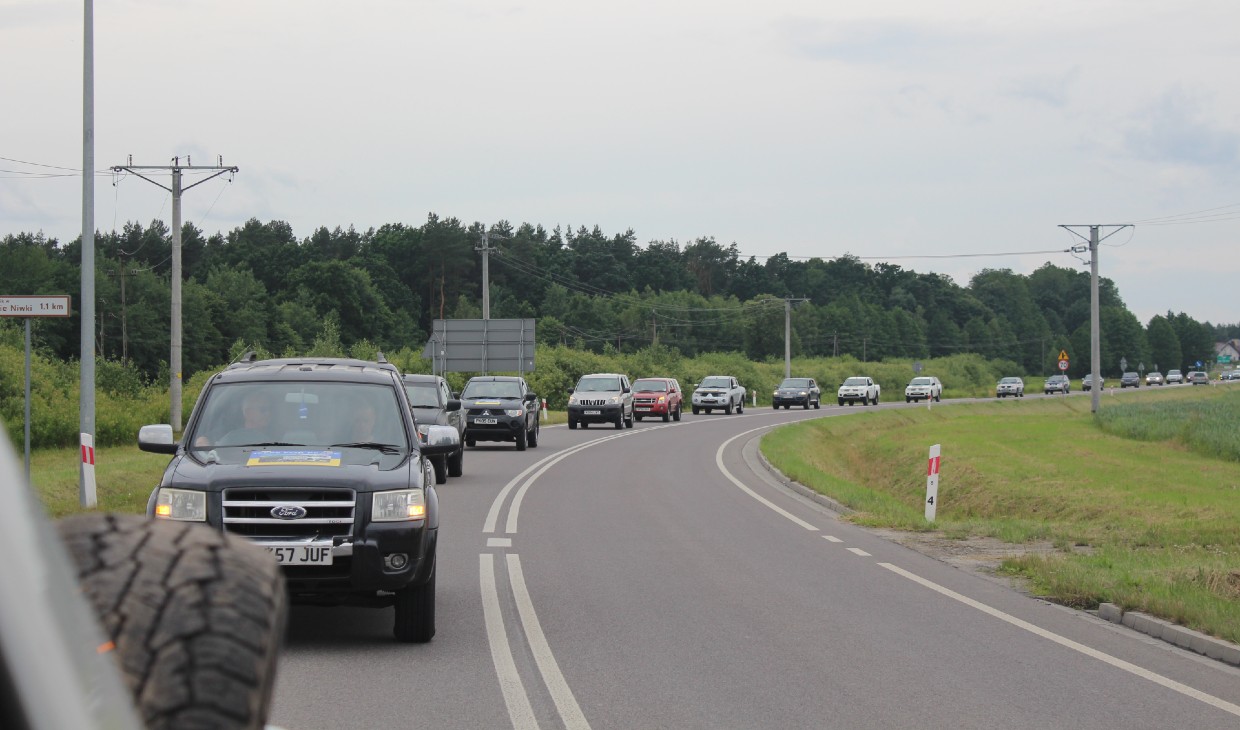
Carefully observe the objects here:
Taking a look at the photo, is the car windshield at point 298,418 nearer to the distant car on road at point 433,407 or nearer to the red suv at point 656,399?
the distant car on road at point 433,407

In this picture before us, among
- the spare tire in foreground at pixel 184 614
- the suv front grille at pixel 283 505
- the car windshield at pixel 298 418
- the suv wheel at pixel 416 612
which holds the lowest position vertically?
the suv wheel at pixel 416 612

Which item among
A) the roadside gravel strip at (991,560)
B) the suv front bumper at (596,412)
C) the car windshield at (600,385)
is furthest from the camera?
the car windshield at (600,385)

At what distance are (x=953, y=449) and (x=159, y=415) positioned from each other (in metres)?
25.3

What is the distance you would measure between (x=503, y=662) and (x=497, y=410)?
81.4 feet

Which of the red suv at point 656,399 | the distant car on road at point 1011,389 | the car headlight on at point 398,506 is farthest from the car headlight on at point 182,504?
the distant car on road at point 1011,389

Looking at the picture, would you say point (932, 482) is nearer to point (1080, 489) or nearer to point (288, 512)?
point (1080, 489)

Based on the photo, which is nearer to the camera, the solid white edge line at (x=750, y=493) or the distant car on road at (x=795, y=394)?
the solid white edge line at (x=750, y=493)

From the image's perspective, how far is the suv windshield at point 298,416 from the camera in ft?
30.3

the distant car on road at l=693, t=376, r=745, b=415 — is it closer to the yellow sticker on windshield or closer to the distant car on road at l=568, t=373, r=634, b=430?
the distant car on road at l=568, t=373, r=634, b=430

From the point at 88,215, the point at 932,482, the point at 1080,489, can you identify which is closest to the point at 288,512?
the point at 932,482

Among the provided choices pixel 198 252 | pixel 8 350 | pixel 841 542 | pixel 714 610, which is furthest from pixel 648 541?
pixel 198 252

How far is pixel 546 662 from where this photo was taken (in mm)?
8344

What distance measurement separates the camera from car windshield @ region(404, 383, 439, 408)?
24.2 metres

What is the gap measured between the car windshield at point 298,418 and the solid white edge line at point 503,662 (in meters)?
1.51
